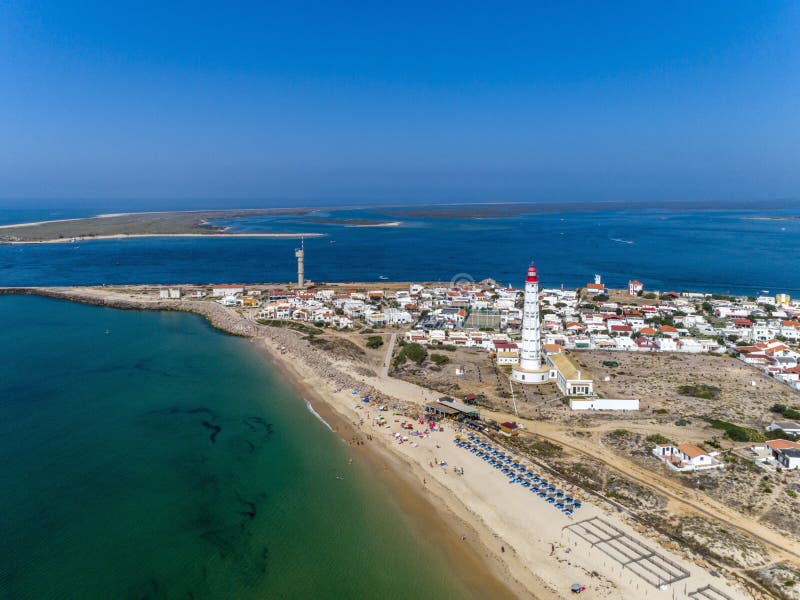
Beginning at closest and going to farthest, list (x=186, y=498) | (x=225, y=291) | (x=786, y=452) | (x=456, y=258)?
(x=186, y=498) < (x=786, y=452) < (x=225, y=291) < (x=456, y=258)

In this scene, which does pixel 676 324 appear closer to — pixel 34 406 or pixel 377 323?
pixel 377 323

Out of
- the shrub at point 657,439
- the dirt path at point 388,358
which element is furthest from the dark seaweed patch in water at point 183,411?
the shrub at point 657,439

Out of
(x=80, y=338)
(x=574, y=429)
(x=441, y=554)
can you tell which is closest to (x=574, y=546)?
(x=441, y=554)

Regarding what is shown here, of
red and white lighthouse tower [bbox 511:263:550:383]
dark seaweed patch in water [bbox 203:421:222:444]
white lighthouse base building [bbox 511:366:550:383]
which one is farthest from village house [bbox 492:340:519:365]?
dark seaweed patch in water [bbox 203:421:222:444]

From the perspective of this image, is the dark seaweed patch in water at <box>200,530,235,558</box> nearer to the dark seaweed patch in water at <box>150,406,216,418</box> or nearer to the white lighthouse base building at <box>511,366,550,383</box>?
the dark seaweed patch in water at <box>150,406,216,418</box>

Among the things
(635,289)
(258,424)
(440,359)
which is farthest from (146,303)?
(635,289)

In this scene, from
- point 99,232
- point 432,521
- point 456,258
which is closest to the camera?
point 432,521

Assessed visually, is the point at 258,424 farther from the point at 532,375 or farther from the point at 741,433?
the point at 741,433
